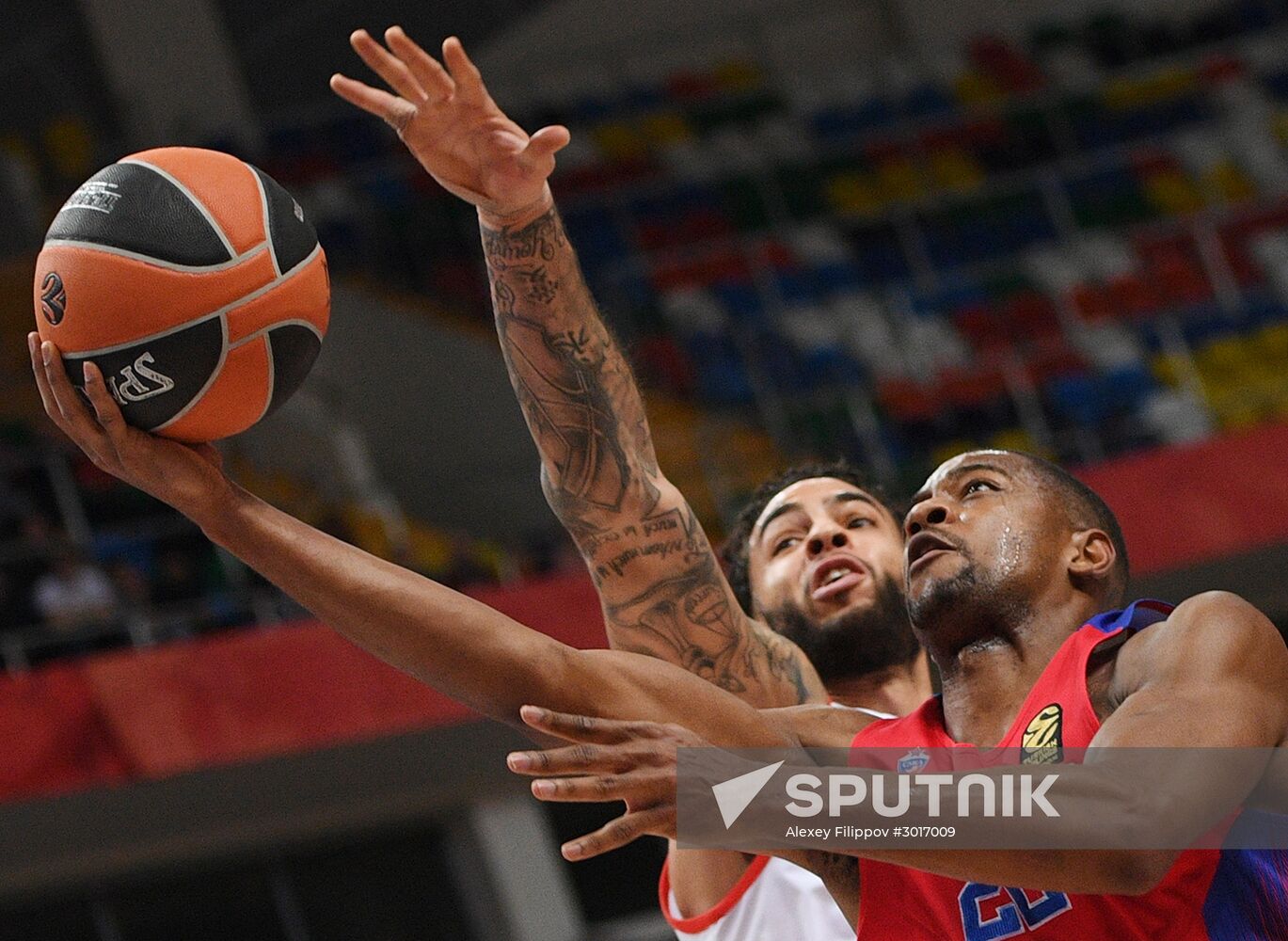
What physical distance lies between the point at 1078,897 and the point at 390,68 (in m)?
1.43

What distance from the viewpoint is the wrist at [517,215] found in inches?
105

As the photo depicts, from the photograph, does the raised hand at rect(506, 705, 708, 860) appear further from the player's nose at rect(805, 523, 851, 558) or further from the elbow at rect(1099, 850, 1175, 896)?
the player's nose at rect(805, 523, 851, 558)

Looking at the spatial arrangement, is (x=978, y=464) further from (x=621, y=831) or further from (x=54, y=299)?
(x=54, y=299)

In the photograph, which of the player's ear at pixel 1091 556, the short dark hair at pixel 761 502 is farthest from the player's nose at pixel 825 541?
the player's ear at pixel 1091 556

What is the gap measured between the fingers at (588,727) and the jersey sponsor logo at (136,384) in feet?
2.40

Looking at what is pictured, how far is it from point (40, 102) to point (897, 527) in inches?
414

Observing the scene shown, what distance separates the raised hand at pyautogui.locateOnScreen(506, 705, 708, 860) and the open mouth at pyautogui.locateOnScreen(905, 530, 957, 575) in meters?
0.74

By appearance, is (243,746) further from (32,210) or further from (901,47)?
(901,47)

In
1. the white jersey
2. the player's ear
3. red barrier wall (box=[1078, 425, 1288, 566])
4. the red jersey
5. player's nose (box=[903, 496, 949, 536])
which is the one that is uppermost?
player's nose (box=[903, 496, 949, 536])

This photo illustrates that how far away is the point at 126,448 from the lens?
219 cm

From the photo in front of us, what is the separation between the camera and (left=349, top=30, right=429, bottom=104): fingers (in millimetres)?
2314

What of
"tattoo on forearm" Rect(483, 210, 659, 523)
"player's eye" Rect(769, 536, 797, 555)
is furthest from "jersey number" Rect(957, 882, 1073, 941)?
"player's eye" Rect(769, 536, 797, 555)

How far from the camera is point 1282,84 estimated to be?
13.5 meters

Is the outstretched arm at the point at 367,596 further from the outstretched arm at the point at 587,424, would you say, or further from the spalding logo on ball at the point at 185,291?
the outstretched arm at the point at 587,424
